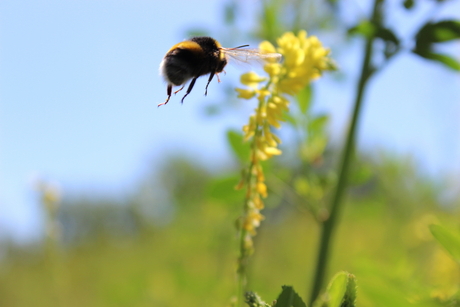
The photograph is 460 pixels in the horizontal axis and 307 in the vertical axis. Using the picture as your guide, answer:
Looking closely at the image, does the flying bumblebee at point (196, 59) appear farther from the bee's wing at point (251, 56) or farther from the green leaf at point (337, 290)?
the green leaf at point (337, 290)

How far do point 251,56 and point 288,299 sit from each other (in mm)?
443

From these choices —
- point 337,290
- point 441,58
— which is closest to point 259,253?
point 441,58

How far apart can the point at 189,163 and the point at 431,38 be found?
9.69 m

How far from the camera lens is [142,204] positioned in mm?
5863

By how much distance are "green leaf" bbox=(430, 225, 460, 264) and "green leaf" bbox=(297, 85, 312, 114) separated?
64 cm

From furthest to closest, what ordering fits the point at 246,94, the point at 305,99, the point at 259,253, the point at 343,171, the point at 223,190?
the point at 259,253 → the point at 305,99 → the point at 223,190 → the point at 343,171 → the point at 246,94

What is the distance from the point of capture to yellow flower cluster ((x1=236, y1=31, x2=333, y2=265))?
0.68 metres

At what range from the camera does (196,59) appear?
853 millimetres

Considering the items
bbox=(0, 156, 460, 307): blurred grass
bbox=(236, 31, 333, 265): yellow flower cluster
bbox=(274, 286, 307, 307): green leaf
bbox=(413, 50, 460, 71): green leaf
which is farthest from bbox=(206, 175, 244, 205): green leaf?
bbox=(274, 286, 307, 307): green leaf

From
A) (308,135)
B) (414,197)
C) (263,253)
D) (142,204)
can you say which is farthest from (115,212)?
(308,135)

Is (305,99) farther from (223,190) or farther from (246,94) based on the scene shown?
(246,94)

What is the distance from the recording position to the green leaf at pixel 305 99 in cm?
118

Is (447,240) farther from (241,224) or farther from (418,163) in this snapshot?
(418,163)

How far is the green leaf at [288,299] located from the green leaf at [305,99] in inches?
29.7
